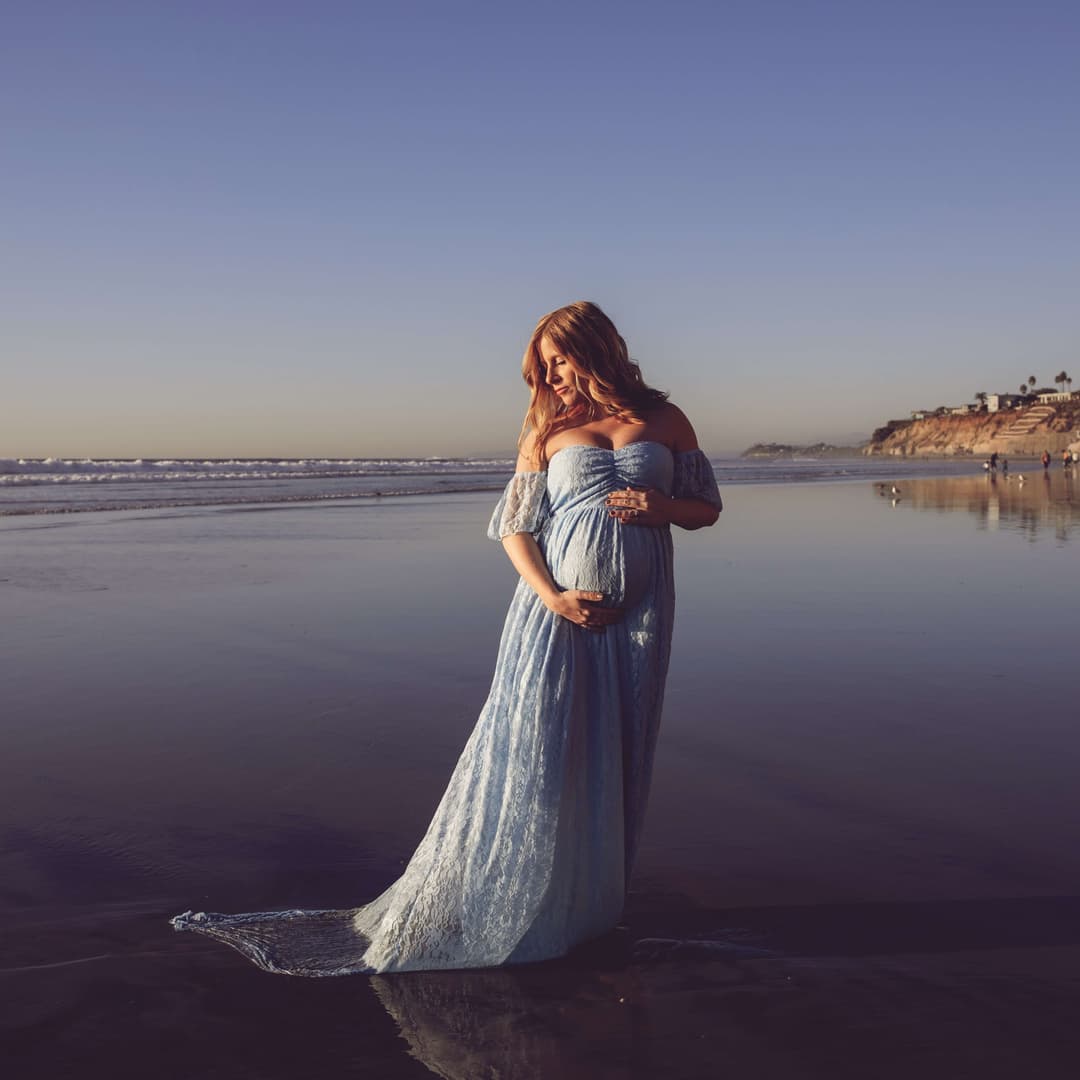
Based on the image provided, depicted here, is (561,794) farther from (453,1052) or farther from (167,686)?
(167,686)

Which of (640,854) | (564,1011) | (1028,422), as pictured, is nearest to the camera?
(564,1011)

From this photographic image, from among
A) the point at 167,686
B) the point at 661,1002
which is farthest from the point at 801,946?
the point at 167,686

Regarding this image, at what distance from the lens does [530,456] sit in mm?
3158

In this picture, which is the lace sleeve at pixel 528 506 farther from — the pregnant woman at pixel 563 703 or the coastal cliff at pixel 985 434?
the coastal cliff at pixel 985 434

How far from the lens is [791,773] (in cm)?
461

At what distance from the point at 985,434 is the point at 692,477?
444 ft

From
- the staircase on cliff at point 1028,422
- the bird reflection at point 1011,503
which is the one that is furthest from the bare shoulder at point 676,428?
the staircase on cliff at point 1028,422

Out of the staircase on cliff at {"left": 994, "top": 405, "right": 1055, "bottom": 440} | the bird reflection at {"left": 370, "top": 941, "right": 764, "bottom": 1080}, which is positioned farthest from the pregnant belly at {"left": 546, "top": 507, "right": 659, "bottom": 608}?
the staircase on cliff at {"left": 994, "top": 405, "right": 1055, "bottom": 440}

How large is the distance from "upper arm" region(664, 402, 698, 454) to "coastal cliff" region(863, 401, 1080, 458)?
264ft

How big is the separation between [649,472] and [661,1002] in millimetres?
1538

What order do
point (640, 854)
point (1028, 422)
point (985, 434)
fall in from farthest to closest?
1. point (985, 434)
2. point (1028, 422)
3. point (640, 854)

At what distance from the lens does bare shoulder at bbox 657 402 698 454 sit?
3.12m

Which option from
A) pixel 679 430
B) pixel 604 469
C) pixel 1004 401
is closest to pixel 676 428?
pixel 679 430

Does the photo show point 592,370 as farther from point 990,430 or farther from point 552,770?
point 990,430
